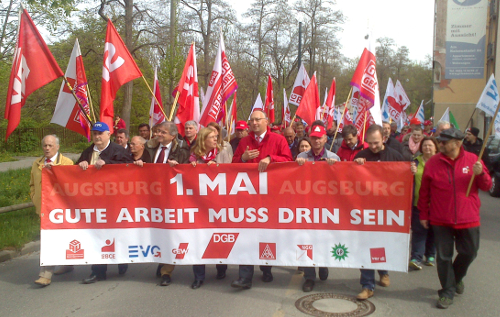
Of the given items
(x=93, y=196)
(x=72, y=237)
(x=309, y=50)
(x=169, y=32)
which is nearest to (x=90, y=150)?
(x=93, y=196)

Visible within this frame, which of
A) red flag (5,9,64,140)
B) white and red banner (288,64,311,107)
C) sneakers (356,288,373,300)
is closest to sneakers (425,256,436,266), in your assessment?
sneakers (356,288,373,300)

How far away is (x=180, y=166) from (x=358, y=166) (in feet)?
6.63

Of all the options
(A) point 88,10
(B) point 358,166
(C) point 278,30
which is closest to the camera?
(B) point 358,166

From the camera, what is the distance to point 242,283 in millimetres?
5359

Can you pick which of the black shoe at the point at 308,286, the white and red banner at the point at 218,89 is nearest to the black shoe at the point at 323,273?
the black shoe at the point at 308,286

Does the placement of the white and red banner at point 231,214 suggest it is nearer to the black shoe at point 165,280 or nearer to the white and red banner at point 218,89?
the black shoe at point 165,280

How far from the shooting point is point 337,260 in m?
5.30

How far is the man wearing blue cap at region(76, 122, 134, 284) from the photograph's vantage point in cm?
577

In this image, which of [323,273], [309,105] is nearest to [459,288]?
[323,273]

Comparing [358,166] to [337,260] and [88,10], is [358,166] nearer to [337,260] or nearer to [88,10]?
[337,260]

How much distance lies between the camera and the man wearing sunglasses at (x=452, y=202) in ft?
15.1

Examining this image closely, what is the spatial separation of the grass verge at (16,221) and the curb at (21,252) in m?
0.08

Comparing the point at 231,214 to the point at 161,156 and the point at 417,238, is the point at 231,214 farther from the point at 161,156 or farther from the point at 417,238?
the point at 417,238

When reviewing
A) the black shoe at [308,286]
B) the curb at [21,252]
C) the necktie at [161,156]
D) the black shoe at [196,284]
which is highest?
the necktie at [161,156]
